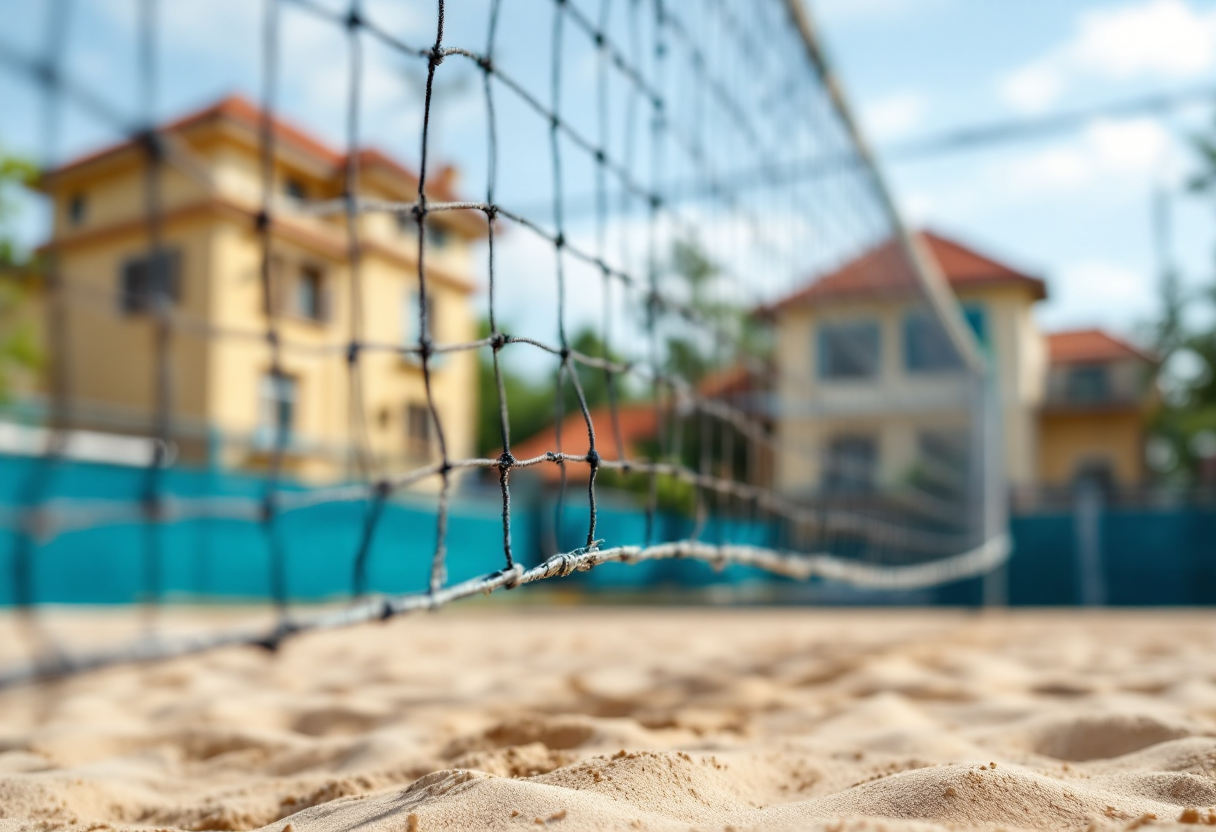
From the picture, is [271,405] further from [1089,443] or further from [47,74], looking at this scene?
[1089,443]

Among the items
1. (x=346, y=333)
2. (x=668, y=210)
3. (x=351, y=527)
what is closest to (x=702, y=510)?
(x=668, y=210)

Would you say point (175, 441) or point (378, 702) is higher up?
point (175, 441)

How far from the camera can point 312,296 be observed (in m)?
12.4

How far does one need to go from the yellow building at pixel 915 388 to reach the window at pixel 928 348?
0.7 inches

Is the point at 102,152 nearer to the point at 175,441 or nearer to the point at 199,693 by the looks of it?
the point at 175,441

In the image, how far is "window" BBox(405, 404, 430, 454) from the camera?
13.9m

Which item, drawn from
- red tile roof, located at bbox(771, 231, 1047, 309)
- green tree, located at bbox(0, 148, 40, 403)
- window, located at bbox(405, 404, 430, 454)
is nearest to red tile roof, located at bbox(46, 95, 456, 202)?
green tree, located at bbox(0, 148, 40, 403)

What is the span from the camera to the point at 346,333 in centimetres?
1385

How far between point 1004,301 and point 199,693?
15.1 meters

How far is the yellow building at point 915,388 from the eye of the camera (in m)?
5.86

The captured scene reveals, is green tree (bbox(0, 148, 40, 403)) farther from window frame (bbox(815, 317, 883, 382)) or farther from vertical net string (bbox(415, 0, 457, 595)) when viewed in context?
vertical net string (bbox(415, 0, 457, 595))

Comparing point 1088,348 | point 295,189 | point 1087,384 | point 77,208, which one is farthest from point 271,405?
point 1088,348

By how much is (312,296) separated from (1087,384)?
12233 millimetres

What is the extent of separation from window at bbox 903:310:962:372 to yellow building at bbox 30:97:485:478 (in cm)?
370
